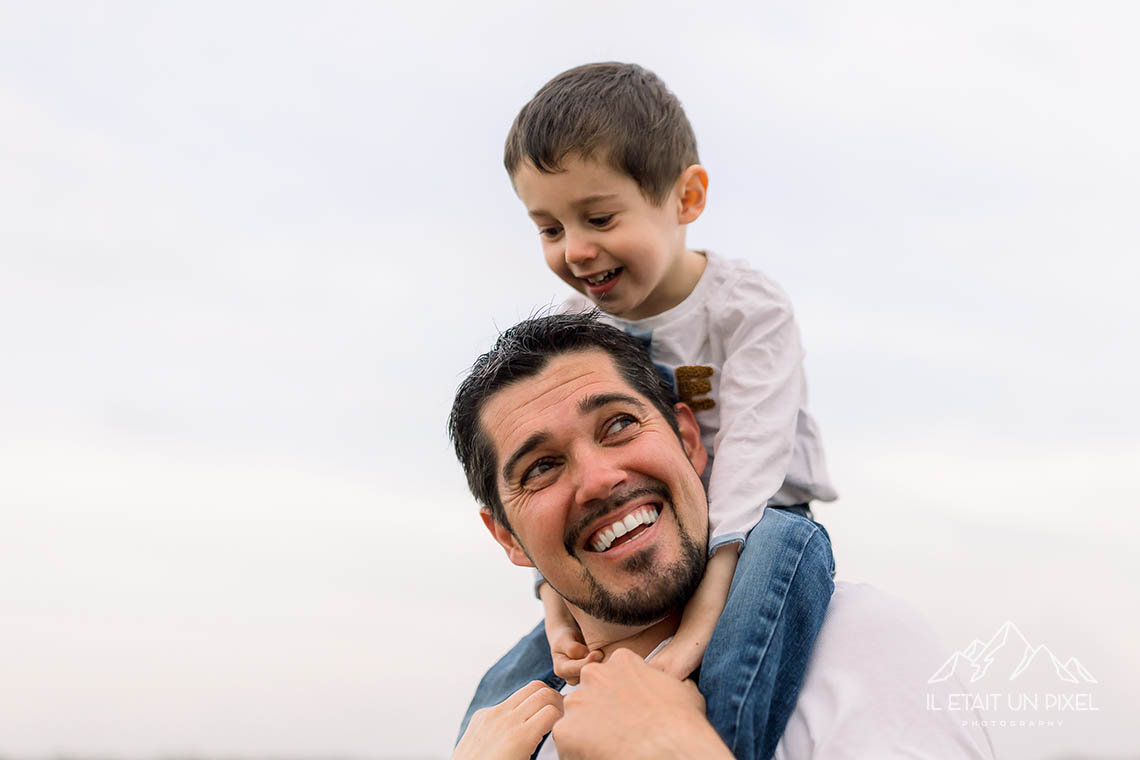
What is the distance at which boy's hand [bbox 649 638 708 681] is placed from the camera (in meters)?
2.69

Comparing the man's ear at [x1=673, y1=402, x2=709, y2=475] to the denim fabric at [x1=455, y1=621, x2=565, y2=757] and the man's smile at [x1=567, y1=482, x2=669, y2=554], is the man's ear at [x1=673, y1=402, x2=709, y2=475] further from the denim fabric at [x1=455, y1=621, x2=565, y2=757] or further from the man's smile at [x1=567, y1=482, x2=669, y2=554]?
the denim fabric at [x1=455, y1=621, x2=565, y2=757]

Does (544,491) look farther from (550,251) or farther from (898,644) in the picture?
(898,644)

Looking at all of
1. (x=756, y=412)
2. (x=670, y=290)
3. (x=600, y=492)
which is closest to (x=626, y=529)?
(x=600, y=492)

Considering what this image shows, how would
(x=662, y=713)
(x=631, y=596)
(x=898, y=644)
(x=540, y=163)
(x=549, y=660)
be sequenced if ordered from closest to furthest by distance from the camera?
(x=662, y=713), (x=898, y=644), (x=631, y=596), (x=540, y=163), (x=549, y=660)

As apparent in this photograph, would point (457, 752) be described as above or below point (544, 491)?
below

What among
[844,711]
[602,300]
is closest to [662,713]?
[844,711]

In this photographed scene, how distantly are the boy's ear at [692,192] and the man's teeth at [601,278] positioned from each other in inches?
14.2

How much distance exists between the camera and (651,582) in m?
2.98

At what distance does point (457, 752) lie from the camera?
317 cm

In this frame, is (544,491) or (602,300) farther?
(602,300)

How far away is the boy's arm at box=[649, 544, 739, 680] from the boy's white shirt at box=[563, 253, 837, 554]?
192mm

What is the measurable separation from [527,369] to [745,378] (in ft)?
2.32

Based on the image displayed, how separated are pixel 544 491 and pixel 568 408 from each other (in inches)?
10.4

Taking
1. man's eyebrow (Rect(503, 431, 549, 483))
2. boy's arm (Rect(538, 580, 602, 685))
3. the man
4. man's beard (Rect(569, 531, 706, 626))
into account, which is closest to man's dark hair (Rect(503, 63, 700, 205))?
the man
